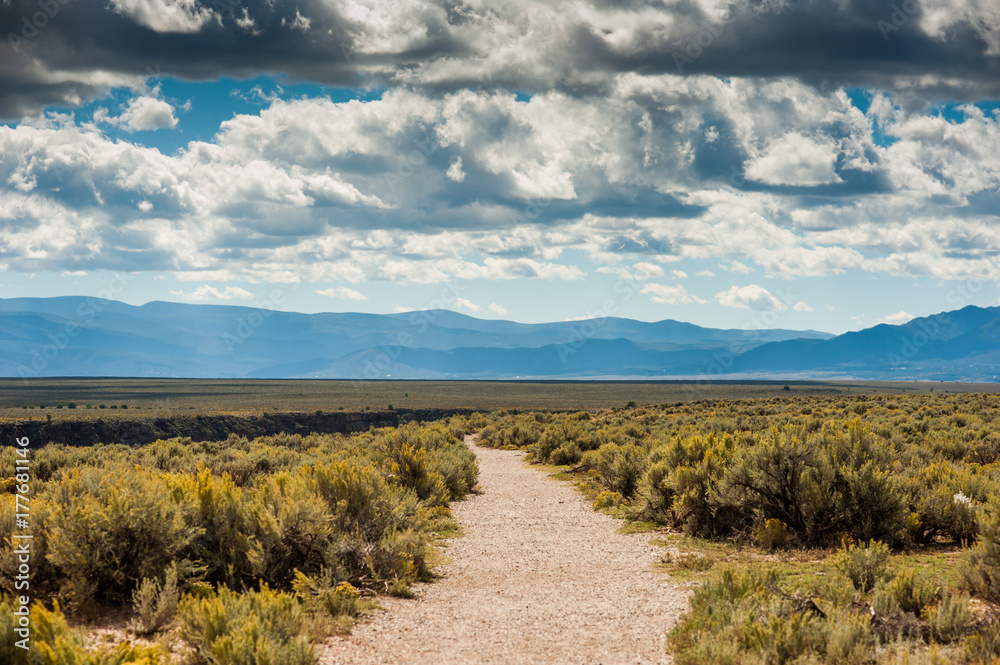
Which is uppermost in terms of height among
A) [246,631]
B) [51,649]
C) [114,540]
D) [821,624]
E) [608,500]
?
[114,540]

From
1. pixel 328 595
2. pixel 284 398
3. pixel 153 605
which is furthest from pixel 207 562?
pixel 284 398

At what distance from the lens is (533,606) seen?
27.1 ft

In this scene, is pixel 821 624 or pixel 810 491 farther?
pixel 810 491

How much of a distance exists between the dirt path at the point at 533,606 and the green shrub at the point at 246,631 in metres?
0.53

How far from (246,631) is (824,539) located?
8.49 metres

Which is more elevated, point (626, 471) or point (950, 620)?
point (950, 620)

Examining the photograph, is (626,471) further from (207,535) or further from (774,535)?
(207,535)

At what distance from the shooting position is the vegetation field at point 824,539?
19.9 ft

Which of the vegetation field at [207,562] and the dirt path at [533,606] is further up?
the vegetation field at [207,562]

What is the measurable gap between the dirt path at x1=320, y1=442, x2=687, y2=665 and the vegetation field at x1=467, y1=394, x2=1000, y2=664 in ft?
1.96

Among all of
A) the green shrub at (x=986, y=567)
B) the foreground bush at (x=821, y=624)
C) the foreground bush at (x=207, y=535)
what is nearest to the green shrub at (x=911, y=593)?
the foreground bush at (x=821, y=624)

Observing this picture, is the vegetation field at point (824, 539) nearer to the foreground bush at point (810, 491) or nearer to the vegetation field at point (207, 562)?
the foreground bush at point (810, 491)

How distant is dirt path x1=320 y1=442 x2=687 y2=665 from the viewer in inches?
264

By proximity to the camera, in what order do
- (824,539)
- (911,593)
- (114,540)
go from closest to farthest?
(911,593) → (114,540) → (824,539)
